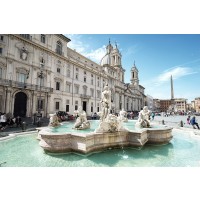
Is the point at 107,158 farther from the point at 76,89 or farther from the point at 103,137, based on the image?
the point at 76,89

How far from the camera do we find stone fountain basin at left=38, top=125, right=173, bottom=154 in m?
4.39

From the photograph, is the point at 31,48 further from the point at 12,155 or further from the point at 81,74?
the point at 12,155

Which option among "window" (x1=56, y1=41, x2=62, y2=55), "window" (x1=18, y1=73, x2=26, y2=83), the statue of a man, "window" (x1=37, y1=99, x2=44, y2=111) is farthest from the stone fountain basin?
"window" (x1=56, y1=41, x2=62, y2=55)

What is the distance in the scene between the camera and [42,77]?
1927 cm

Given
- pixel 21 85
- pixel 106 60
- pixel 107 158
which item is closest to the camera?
pixel 107 158

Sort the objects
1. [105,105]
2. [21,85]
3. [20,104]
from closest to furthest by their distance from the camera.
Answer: [105,105]
[21,85]
[20,104]

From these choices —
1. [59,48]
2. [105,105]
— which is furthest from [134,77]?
[105,105]

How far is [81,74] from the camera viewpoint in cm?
2647

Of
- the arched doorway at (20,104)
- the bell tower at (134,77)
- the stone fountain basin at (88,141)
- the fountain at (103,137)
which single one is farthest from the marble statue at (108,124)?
the bell tower at (134,77)

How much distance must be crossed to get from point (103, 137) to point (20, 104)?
51.7ft

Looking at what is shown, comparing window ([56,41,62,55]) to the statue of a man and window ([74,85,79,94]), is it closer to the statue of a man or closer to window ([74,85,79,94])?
window ([74,85,79,94])
